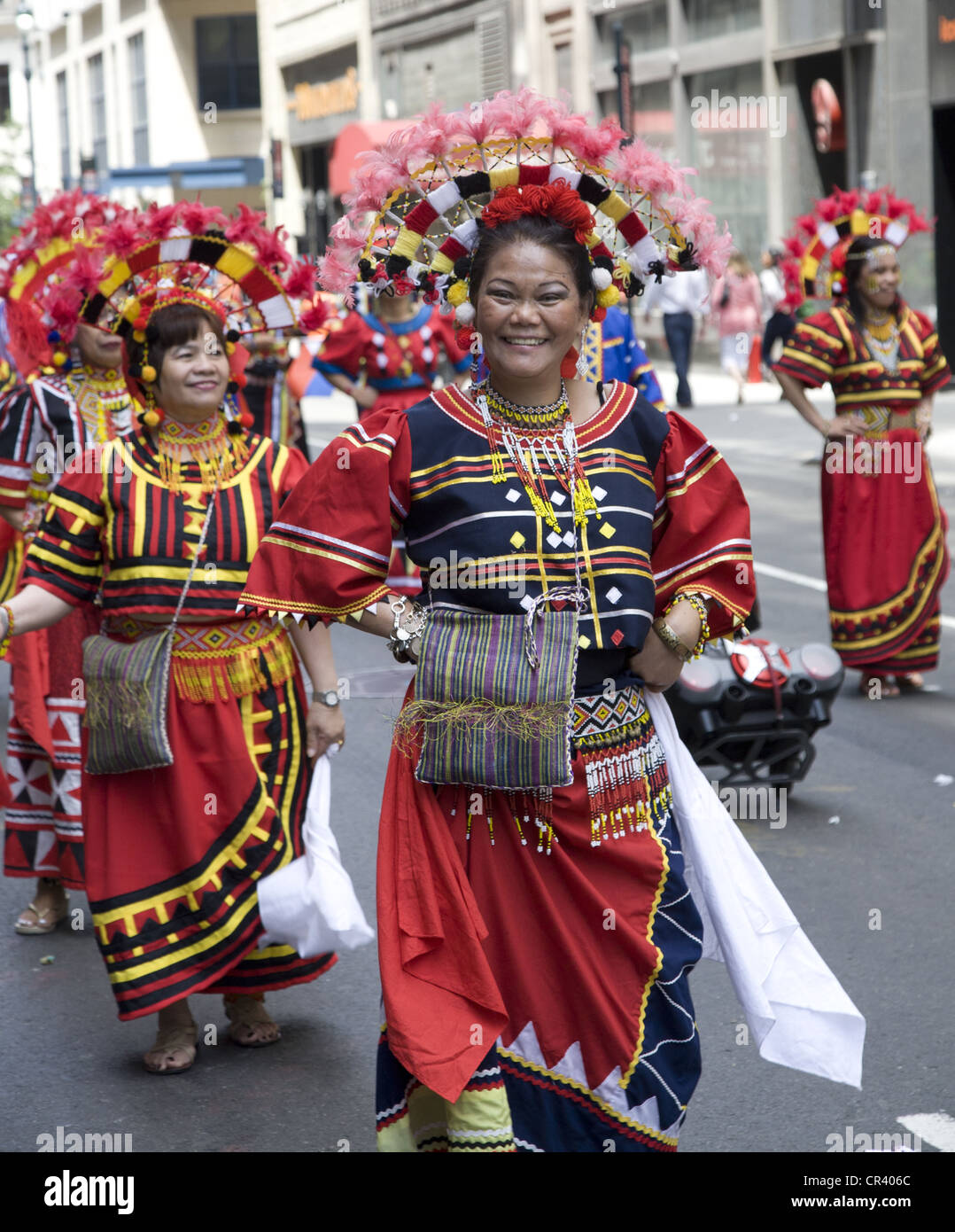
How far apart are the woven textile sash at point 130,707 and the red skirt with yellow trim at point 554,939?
4.05 feet

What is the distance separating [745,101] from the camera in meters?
26.6

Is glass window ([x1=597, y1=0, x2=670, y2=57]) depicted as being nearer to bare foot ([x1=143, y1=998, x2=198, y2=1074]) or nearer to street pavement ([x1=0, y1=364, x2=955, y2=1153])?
street pavement ([x1=0, y1=364, x2=955, y2=1153])

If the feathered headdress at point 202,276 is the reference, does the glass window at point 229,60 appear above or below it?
above

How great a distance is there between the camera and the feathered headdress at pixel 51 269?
19.2 ft

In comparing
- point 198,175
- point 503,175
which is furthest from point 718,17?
point 503,175

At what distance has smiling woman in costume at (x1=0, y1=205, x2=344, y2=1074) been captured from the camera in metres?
4.57

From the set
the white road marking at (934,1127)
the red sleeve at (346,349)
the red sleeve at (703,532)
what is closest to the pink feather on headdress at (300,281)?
the red sleeve at (703,532)

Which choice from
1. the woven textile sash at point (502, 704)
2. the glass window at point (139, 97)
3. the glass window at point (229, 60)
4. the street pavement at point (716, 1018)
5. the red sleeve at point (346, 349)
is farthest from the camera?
the glass window at point (139, 97)

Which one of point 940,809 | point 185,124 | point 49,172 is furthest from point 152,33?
point 940,809

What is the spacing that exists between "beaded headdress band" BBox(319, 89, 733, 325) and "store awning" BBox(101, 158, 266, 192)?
3288 centimetres

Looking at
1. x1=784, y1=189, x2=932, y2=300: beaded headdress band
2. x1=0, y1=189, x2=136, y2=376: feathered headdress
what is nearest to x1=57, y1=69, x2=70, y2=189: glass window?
x1=784, y1=189, x2=932, y2=300: beaded headdress band

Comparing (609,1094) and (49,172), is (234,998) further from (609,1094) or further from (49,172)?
(49,172)

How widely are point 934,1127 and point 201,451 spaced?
96.3 inches

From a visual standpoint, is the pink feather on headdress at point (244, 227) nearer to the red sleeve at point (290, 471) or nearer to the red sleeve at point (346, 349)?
the red sleeve at point (290, 471)
